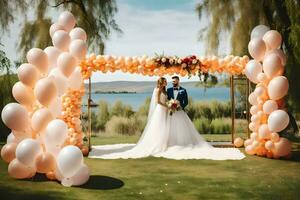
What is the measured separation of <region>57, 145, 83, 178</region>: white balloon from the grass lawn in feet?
0.84

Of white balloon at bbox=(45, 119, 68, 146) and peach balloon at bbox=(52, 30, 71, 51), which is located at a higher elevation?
peach balloon at bbox=(52, 30, 71, 51)

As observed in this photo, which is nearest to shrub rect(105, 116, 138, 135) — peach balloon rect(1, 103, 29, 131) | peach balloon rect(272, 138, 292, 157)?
peach balloon rect(272, 138, 292, 157)

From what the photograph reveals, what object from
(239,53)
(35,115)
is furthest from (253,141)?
(35,115)

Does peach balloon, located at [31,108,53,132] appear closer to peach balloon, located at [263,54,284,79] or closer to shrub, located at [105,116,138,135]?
peach balloon, located at [263,54,284,79]

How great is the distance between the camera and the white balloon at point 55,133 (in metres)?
7.08

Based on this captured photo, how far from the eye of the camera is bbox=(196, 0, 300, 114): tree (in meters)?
12.7

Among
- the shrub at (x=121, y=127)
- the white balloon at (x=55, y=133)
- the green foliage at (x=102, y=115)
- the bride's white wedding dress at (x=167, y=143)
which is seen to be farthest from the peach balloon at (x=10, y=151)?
the green foliage at (x=102, y=115)

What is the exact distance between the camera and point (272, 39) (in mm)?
9664

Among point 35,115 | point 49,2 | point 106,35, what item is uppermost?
point 49,2

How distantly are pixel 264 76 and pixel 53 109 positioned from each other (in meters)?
4.59

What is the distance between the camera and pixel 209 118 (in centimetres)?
1830

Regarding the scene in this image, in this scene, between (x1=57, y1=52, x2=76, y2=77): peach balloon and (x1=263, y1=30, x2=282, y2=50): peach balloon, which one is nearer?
(x1=57, y1=52, x2=76, y2=77): peach balloon

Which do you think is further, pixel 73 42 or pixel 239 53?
pixel 239 53

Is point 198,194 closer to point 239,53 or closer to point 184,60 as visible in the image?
point 184,60
